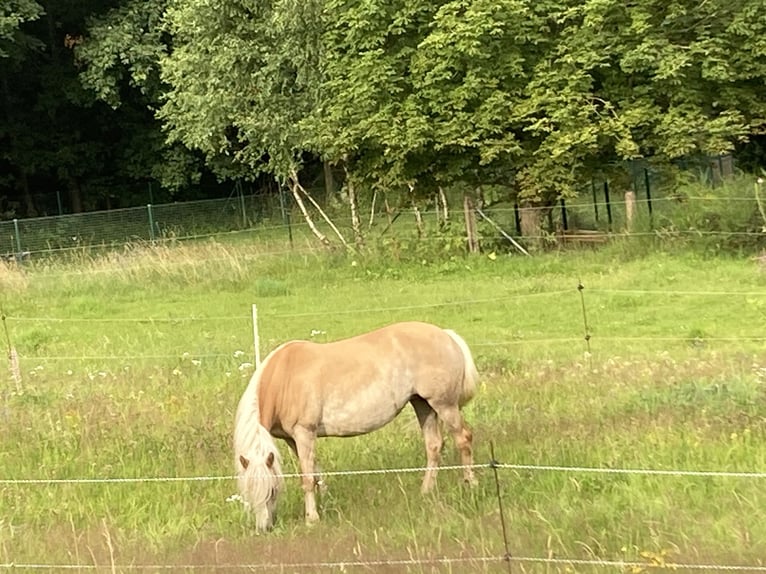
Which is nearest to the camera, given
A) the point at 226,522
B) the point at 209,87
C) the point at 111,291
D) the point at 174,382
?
the point at 226,522

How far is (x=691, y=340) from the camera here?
11.2 metres

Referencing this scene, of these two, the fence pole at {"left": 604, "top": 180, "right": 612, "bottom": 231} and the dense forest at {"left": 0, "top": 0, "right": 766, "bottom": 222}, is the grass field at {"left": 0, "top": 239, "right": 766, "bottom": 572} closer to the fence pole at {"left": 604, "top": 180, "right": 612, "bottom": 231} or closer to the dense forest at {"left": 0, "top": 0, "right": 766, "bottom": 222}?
the dense forest at {"left": 0, "top": 0, "right": 766, "bottom": 222}

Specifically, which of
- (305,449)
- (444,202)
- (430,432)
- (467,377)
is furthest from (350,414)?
(444,202)

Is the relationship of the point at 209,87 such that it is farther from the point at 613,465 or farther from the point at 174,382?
the point at 613,465

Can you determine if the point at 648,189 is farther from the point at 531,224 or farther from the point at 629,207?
the point at 531,224

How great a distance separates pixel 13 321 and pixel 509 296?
8.52 meters

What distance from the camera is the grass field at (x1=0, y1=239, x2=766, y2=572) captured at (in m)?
5.08

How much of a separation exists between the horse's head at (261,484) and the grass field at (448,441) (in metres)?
0.12

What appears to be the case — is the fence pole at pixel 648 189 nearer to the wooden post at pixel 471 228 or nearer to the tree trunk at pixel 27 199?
the wooden post at pixel 471 228

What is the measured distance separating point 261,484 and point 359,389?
1022mm

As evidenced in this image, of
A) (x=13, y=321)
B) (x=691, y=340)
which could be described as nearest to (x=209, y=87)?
(x=13, y=321)

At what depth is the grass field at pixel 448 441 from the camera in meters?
5.08

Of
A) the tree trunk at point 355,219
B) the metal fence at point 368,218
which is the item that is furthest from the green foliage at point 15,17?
the tree trunk at point 355,219

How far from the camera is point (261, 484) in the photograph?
5508mm
